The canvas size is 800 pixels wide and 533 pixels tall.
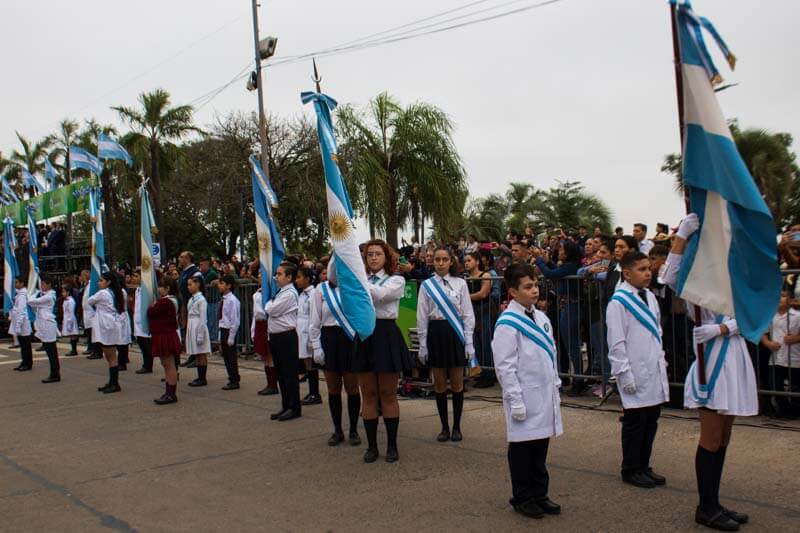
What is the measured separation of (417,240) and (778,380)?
1741 cm

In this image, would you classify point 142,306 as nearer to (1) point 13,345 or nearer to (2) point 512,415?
(2) point 512,415

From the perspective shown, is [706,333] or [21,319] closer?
[706,333]

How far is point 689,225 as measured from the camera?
451 centimetres

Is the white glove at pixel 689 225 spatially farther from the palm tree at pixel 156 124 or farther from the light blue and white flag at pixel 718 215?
the palm tree at pixel 156 124

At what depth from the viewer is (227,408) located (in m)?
9.52

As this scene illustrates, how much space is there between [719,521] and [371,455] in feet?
9.85

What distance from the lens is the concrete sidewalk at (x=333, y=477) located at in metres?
4.90

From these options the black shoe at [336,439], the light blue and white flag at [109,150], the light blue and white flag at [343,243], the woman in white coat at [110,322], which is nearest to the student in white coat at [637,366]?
the light blue and white flag at [343,243]

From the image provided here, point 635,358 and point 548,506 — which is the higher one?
→ point 635,358

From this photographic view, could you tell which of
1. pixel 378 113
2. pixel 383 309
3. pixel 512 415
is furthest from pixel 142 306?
pixel 378 113

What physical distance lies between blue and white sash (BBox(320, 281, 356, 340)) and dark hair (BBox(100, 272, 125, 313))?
A: 6487 millimetres

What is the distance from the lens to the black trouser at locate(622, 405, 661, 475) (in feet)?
17.5

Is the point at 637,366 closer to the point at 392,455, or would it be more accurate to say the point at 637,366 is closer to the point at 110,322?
the point at 392,455

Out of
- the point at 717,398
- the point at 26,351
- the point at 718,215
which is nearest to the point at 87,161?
the point at 26,351
